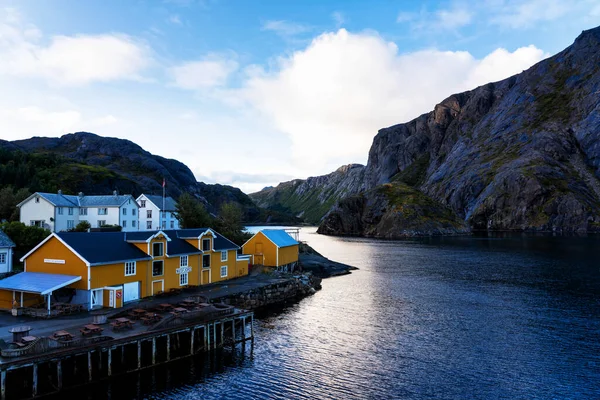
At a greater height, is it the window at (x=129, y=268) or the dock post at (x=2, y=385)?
the window at (x=129, y=268)

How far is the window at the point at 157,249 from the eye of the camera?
164 ft

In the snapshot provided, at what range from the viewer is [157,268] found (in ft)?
167

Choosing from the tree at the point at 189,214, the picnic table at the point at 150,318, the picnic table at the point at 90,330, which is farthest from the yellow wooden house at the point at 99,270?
the tree at the point at 189,214

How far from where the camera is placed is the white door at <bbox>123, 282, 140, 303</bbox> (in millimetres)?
45969

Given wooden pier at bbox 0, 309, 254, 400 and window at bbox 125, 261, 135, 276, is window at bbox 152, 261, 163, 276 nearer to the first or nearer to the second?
window at bbox 125, 261, 135, 276

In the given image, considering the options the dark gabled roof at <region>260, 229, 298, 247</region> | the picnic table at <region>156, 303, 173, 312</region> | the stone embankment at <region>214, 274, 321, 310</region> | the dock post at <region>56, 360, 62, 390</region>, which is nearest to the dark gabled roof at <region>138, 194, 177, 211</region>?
the dark gabled roof at <region>260, 229, 298, 247</region>

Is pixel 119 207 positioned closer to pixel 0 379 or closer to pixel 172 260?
Answer: pixel 172 260

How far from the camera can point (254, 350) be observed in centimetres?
4094

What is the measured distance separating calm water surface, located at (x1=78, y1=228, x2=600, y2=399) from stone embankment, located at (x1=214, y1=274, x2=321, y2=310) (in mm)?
2636

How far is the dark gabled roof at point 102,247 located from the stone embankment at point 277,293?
11.1 metres

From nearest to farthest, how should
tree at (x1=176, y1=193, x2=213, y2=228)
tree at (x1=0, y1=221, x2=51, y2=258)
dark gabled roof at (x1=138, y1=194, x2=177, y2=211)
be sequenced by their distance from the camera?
tree at (x1=0, y1=221, x2=51, y2=258), tree at (x1=176, y1=193, x2=213, y2=228), dark gabled roof at (x1=138, y1=194, x2=177, y2=211)

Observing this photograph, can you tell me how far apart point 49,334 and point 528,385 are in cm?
3708

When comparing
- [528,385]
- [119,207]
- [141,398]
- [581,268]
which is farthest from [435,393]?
[119,207]

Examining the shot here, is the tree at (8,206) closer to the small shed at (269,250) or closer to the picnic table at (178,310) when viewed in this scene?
the small shed at (269,250)
